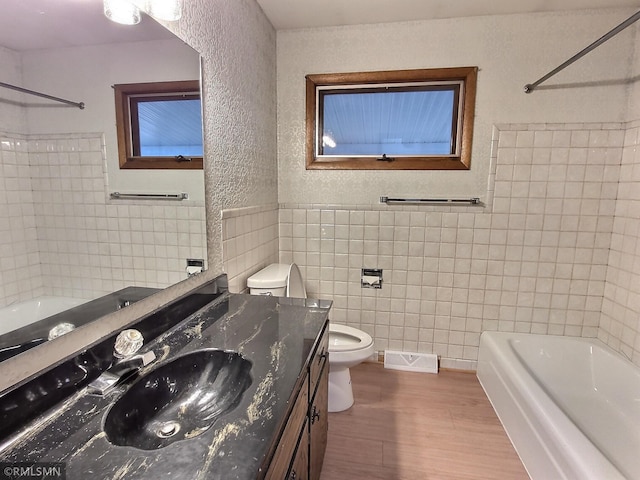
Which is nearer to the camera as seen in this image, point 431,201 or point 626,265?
point 626,265

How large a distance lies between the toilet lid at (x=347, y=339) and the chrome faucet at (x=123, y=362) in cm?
114

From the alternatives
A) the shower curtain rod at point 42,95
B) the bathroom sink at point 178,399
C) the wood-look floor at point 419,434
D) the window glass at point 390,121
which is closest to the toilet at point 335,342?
the wood-look floor at point 419,434

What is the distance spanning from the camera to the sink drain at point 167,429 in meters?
0.90

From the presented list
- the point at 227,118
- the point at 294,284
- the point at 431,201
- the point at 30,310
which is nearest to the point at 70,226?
the point at 30,310

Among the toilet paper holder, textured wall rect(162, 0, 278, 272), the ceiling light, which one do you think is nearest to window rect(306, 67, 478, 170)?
textured wall rect(162, 0, 278, 272)

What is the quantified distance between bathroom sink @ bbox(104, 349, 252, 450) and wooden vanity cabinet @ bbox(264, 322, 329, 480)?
0.56 ft

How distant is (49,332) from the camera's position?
0.85m

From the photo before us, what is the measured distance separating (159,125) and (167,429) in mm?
1016

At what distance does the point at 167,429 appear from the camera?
3.01ft

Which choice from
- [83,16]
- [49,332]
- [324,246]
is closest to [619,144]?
[324,246]

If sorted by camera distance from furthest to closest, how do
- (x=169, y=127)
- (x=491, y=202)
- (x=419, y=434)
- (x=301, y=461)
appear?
(x=491, y=202) < (x=419, y=434) < (x=169, y=127) < (x=301, y=461)

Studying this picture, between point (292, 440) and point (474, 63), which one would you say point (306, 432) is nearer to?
→ point (292, 440)

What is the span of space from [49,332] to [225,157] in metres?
1.04

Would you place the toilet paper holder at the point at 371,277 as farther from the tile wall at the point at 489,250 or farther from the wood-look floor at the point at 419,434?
the wood-look floor at the point at 419,434
